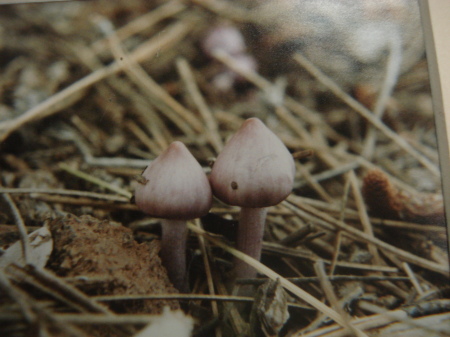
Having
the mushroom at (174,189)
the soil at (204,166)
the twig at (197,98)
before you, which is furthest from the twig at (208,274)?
the twig at (197,98)

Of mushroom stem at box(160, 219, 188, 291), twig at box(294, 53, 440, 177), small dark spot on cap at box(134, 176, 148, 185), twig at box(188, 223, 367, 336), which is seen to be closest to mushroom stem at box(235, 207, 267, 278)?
twig at box(188, 223, 367, 336)

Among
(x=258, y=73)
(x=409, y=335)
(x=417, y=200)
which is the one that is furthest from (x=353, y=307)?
(x=258, y=73)

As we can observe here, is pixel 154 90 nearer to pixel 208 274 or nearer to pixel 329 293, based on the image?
pixel 208 274

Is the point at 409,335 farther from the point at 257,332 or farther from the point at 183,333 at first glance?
the point at 183,333

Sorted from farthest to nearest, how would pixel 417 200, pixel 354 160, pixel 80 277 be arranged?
pixel 354 160 < pixel 417 200 < pixel 80 277

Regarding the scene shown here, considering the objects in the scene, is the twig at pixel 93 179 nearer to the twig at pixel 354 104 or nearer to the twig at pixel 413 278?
the twig at pixel 354 104

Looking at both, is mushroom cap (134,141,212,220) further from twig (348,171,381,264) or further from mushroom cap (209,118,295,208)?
twig (348,171,381,264)

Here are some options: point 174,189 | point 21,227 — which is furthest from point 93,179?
point 174,189
